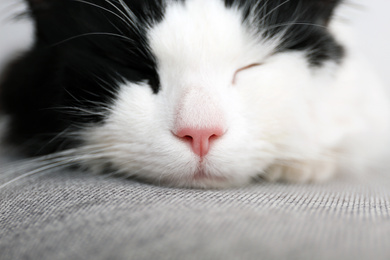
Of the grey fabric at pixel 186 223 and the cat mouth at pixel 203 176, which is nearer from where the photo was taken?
the grey fabric at pixel 186 223

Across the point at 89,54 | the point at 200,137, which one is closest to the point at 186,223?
the point at 200,137

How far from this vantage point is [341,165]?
94 centimetres

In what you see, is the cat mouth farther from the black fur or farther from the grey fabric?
the black fur

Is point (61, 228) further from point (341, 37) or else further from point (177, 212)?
point (341, 37)

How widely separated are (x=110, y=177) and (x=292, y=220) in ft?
1.33

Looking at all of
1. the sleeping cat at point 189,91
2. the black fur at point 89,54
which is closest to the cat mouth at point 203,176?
the sleeping cat at point 189,91

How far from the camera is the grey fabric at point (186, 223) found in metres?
0.42

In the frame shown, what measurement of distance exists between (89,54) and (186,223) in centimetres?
45

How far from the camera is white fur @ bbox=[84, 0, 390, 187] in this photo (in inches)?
27.6

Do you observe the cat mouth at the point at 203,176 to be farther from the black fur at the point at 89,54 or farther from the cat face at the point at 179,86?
the black fur at the point at 89,54

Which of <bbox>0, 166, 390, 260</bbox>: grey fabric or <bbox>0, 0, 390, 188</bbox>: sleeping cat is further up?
<bbox>0, 0, 390, 188</bbox>: sleeping cat

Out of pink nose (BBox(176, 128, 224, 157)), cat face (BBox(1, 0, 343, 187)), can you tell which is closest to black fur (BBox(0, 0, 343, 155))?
cat face (BBox(1, 0, 343, 187))

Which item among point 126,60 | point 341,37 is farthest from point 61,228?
point 341,37

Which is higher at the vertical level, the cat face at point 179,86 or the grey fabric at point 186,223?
the cat face at point 179,86
